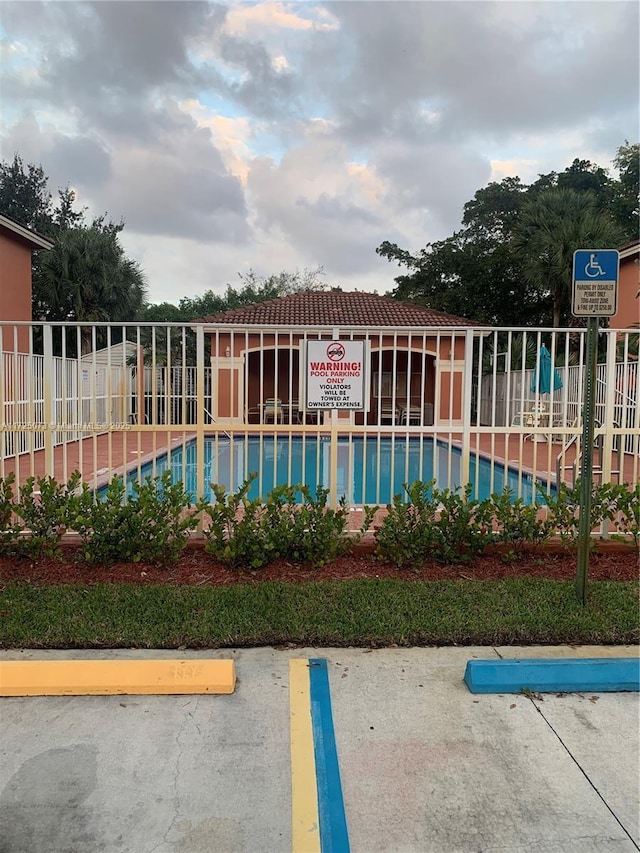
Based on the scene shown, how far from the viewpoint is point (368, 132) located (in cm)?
1345

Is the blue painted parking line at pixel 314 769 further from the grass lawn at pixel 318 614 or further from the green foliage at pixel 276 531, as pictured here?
the green foliage at pixel 276 531

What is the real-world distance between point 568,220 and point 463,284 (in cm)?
982

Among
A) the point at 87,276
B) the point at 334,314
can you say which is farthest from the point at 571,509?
the point at 87,276

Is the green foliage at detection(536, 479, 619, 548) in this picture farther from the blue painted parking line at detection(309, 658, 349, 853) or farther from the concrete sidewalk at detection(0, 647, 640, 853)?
the blue painted parking line at detection(309, 658, 349, 853)

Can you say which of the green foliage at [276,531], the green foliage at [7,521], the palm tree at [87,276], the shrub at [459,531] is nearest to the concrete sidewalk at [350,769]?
the green foliage at [276,531]

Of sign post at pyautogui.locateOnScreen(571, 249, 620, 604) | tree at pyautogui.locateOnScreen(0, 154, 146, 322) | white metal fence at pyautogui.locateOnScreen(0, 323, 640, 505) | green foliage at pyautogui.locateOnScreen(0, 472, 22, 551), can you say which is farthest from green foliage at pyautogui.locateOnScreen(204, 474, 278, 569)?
tree at pyautogui.locateOnScreen(0, 154, 146, 322)

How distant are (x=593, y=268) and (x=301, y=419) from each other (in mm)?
5540

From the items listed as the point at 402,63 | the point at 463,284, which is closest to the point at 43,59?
the point at 402,63

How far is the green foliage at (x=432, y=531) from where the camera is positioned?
16.0 feet

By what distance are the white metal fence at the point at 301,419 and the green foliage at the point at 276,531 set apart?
405mm

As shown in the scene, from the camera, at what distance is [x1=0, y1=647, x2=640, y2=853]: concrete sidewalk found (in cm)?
217

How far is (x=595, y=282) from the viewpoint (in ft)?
12.8

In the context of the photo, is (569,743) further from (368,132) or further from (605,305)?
(368,132)

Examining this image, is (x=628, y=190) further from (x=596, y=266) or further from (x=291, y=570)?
(x=291, y=570)
